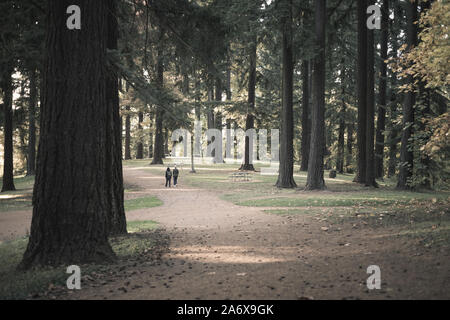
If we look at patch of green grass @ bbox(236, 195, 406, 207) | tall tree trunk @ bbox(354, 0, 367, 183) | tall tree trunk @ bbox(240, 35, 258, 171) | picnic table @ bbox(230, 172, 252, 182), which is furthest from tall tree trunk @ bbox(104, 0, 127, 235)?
tall tree trunk @ bbox(240, 35, 258, 171)

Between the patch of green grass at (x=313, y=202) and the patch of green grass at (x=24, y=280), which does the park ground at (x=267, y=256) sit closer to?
the patch of green grass at (x=24, y=280)

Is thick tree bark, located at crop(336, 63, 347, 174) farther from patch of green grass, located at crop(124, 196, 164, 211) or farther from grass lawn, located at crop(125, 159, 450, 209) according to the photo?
patch of green grass, located at crop(124, 196, 164, 211)

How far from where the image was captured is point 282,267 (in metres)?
5.82

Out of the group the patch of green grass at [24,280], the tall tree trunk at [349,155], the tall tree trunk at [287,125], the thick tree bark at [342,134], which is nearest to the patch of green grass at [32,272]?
the patch of green grass at [24,280]

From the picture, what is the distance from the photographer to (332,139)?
4319 centimetres

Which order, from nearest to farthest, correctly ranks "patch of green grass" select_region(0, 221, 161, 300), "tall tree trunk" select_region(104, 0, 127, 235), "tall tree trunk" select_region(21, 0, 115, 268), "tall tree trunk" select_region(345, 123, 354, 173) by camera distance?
"patch of green grass" select_region(0, 221, 161, 300) < "tall tree trunk" select_region(21, 0, 115, 268) < "tall tree trunk" select_region(104, 0, 127, 235) < "tall tree trunk" select_region(345, 123, 354, 173)

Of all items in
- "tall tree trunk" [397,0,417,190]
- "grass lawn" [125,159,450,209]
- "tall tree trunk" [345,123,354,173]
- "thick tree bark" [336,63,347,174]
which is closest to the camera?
"grass lawn" [125,159,450,209]

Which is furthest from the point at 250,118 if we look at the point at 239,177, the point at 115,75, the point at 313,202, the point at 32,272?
the point at 32,272

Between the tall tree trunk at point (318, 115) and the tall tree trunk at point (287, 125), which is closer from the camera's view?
the tall tree trunk at point (318, 115)

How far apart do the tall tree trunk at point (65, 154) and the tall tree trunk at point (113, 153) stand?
2.27 meters

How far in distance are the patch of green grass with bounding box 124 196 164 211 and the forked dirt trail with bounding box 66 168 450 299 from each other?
5.82 meters

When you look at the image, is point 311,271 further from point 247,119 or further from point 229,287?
point 247,119

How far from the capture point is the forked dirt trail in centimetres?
466

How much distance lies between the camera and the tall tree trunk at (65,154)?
6.00 m
